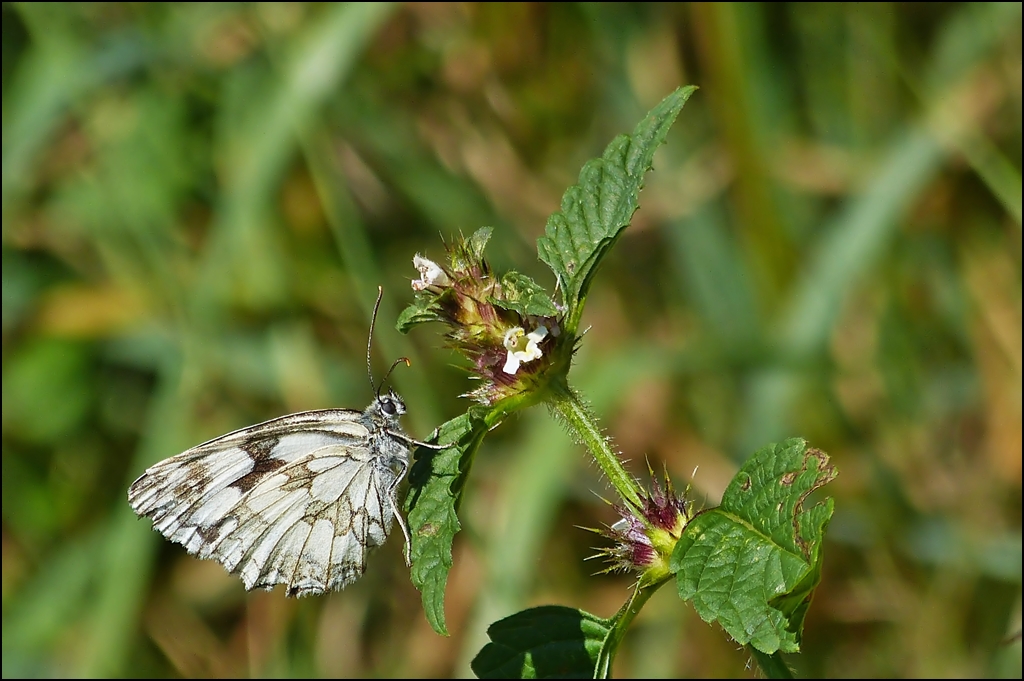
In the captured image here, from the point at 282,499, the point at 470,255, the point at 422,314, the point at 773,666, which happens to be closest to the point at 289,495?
the point at 282,499

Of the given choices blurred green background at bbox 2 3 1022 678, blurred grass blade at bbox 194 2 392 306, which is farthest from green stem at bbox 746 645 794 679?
→ blurred grass blade at bbox 194 2 392 306

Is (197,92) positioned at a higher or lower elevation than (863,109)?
higher

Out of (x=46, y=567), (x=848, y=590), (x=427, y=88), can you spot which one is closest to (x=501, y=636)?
(x=848, y=590)

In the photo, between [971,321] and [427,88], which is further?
[427,88]

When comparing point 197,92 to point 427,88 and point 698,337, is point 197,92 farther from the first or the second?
point 698,337

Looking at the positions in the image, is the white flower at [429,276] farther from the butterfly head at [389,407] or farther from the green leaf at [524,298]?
the butterfly head at [389,407]

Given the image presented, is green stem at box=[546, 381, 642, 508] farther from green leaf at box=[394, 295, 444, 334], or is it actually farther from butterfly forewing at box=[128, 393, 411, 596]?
butterfly forewing at box=[128, 393, 411, 596]
